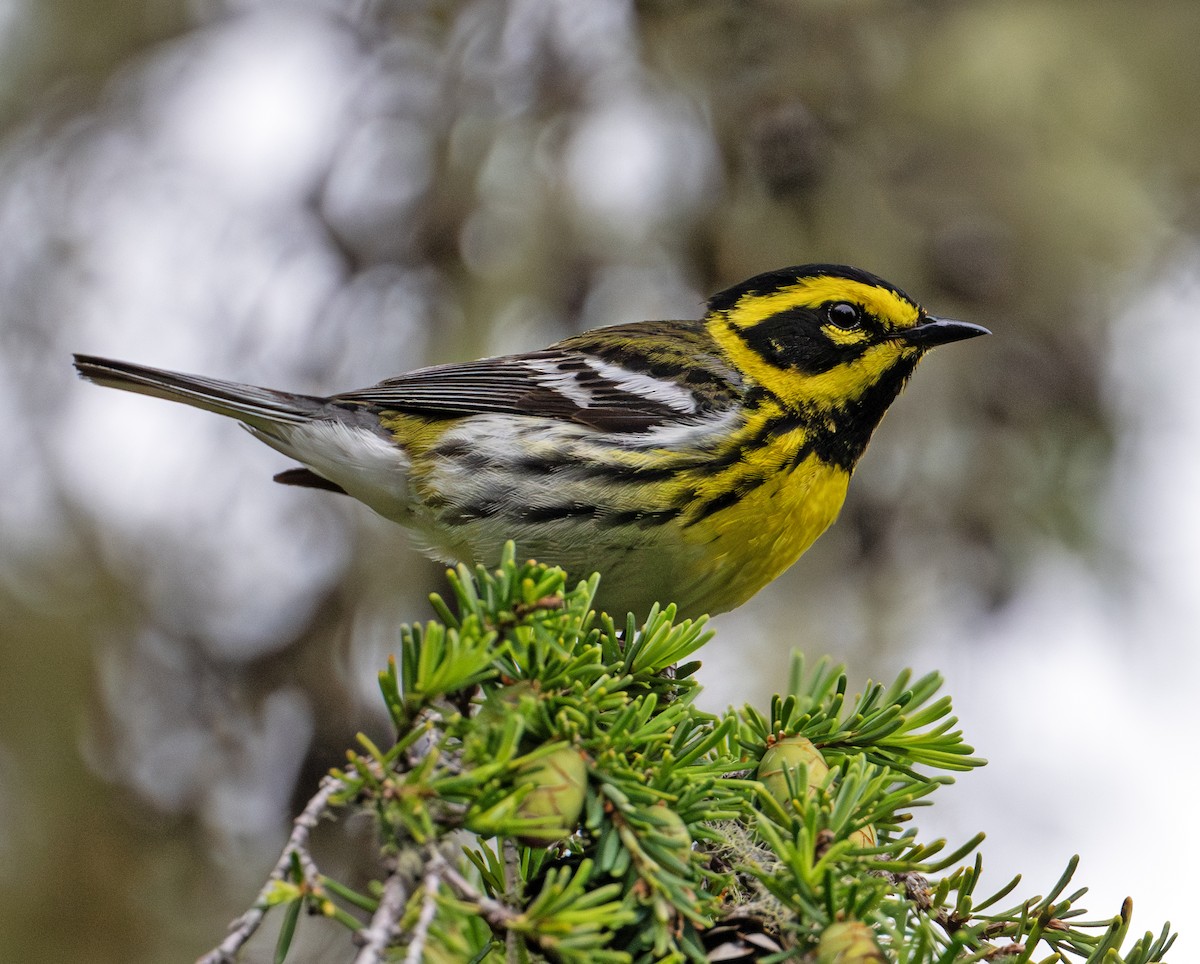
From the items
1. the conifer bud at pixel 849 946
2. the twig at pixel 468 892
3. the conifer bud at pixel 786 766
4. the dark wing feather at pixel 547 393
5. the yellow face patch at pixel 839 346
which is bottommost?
the twig at pixel 468 892

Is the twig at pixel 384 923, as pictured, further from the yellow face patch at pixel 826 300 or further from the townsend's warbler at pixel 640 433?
the yellow face patch at pixel 826 300

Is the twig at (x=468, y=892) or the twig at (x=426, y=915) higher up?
the twig at (x=468, y=892)

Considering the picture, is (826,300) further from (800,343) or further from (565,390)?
(565,390)

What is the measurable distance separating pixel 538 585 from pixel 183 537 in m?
2.44

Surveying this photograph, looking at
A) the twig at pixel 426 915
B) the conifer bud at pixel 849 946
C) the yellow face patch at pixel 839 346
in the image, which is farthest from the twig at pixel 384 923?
the yellow face patch at pixel 839 346

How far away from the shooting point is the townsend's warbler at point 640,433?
111 inches

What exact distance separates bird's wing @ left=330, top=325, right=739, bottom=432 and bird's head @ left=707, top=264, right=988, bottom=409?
247 millimetres

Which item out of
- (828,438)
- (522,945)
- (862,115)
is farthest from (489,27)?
(522,945)

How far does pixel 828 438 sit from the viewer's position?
121 inches

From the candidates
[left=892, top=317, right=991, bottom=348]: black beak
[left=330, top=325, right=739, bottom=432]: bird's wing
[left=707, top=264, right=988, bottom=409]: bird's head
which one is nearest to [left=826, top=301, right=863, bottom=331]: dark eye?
[left=707, top=264, right=988, bottom=409]: bird's head

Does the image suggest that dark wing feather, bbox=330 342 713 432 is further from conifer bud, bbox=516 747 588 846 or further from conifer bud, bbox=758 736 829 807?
conifer bud, bbox=516 747 588 846

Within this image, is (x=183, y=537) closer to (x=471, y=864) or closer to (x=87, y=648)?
(x=87, y=648)

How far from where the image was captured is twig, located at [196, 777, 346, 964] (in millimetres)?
1036

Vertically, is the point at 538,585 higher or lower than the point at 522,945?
higher
